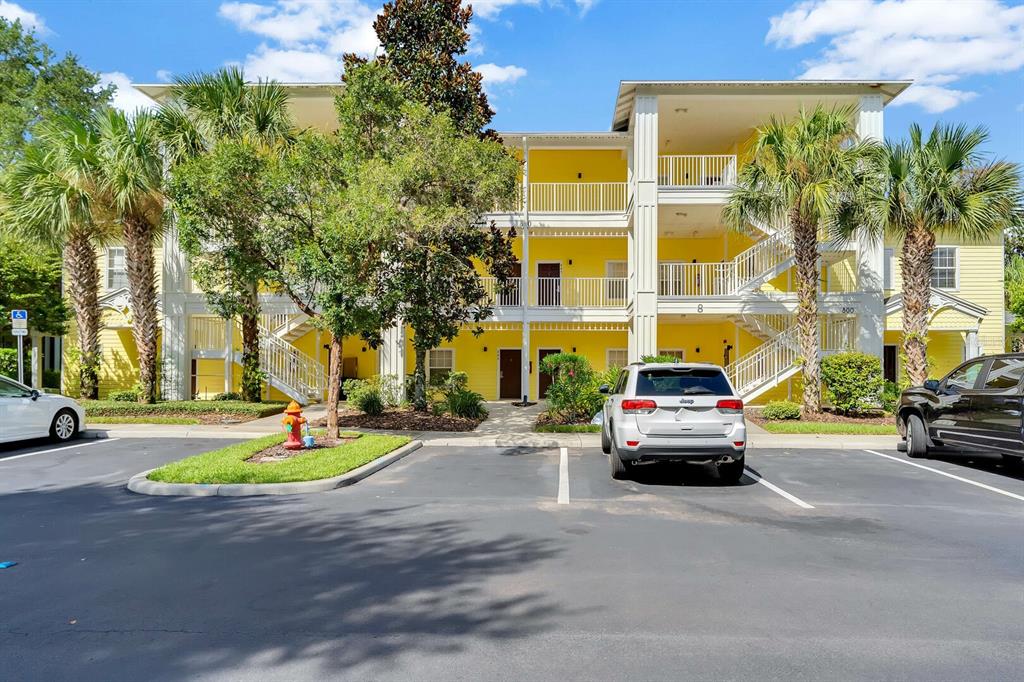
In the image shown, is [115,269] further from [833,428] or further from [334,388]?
[833,428]

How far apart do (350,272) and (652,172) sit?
11.3 metres

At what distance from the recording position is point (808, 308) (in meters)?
16.1

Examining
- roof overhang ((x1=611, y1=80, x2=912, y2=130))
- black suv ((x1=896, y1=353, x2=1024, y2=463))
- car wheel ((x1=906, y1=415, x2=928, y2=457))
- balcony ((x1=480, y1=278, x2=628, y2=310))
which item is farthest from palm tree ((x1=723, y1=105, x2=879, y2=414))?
balcony ((x1=480, y1=278, x2=628, y2=310))

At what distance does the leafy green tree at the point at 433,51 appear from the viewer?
15336mm

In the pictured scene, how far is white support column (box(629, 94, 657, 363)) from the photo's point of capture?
18.6 m

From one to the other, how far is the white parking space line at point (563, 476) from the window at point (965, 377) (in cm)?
662

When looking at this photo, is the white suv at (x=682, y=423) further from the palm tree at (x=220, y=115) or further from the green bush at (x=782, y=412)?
the palm tree at (x=220, y=115)

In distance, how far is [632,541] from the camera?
6078 millimetres

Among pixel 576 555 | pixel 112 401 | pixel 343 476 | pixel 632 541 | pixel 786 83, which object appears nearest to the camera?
pixel 576 555

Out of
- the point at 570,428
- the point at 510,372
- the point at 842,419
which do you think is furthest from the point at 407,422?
the point at 842,419

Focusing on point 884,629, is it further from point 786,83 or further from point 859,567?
point 786,83

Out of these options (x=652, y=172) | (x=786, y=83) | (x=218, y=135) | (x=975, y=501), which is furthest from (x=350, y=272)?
(x=786, y=83)

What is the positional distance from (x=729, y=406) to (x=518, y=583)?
473 centimetres

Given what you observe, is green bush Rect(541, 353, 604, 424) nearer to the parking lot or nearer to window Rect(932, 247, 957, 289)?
the parking lot
